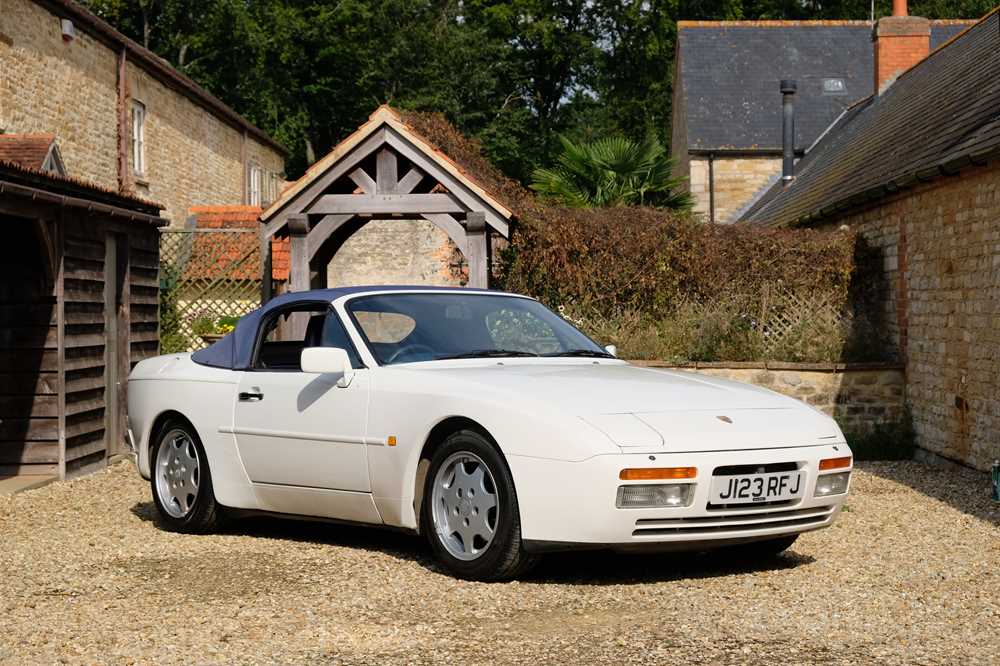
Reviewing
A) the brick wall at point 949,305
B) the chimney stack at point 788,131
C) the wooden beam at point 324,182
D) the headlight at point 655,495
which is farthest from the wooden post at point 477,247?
the chimney stack at point 788,131

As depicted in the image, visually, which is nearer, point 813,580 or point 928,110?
point 813,580

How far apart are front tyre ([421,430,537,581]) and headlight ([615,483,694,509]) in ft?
1.75

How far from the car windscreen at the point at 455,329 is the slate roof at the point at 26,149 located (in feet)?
21.1

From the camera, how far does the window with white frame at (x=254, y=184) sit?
3638 cm

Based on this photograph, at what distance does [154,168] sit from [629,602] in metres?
23.9

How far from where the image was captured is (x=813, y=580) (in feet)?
21.3

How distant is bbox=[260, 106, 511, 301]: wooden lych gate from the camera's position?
51.2 feet

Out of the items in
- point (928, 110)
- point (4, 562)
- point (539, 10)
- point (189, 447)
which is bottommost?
point (4, 562)

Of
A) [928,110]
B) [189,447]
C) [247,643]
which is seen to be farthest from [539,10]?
[247,643]

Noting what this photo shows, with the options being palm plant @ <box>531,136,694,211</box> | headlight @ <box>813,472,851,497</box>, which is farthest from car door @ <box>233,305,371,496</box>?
palm plant @ <box>531,136,694,211</box>

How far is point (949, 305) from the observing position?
516 inches

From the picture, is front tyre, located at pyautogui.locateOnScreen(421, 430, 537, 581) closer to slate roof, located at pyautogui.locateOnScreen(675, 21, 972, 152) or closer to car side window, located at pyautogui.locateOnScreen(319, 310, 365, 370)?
car side window, located at pyautogui.locateOnScreen(319, 310, 365, 370)

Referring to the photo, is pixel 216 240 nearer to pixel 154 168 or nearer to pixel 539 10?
pixel 154 168

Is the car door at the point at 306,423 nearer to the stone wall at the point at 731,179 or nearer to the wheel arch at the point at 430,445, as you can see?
the wheel arch at the point at 430,445
